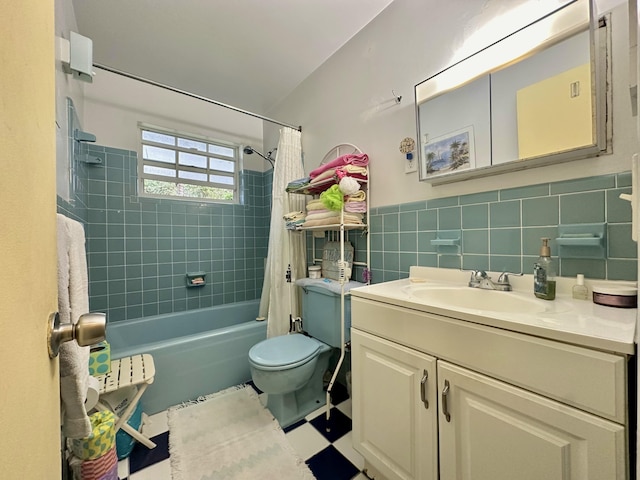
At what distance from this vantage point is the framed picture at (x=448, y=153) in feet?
3.92

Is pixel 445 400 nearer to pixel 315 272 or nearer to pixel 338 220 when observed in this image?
pixel 338 220

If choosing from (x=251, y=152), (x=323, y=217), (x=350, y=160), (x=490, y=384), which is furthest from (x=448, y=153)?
(x=251, y=152)

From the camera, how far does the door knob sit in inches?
15.5

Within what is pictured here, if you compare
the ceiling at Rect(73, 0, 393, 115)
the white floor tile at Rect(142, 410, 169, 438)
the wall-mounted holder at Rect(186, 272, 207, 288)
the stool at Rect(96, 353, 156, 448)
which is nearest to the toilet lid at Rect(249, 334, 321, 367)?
the stool at Rect(96, 353, 156, 448)

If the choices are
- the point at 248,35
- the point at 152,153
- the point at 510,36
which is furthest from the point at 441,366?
the point at 152,153

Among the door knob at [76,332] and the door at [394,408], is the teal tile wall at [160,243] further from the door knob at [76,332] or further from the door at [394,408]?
the door at [394,408]

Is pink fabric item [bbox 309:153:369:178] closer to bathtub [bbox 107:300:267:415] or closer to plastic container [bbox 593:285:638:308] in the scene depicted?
plastic container [bbox 593:285:638:308]

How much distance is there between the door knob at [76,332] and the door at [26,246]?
0.06 feet

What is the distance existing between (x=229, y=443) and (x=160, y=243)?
5.77 ft

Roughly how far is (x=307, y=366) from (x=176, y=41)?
2339 mm

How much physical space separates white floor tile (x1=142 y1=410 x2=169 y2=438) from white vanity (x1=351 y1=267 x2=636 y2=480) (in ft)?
3.61

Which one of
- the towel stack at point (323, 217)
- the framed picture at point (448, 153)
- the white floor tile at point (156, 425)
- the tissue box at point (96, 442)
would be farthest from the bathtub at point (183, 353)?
the framed picture at point (448, 153)

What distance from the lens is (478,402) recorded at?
76 centimetres

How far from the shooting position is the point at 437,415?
0.86 metres
